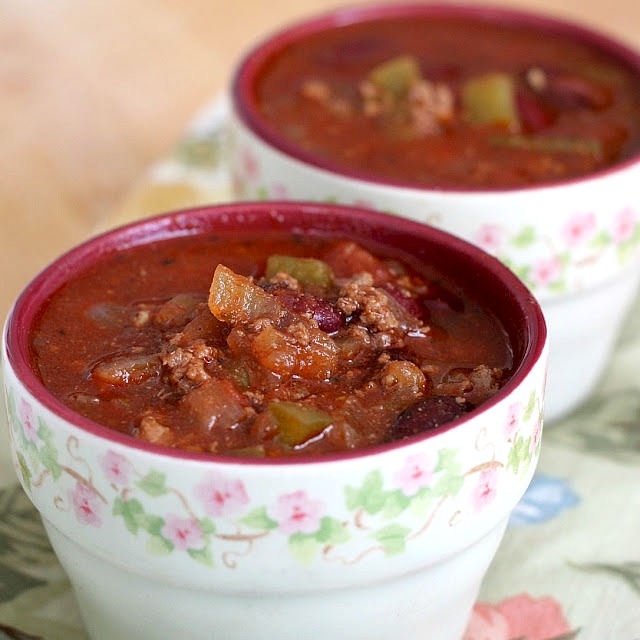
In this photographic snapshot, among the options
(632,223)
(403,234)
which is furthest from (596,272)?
(403,234)

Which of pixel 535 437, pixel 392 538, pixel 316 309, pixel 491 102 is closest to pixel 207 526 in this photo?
pixel 392 538

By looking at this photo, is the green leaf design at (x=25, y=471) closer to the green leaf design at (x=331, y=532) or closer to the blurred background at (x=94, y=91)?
the green leaf design at (x=331, y=532)

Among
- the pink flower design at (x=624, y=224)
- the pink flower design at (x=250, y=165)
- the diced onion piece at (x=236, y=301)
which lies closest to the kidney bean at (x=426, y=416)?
the diced onion piece at (x=236, y=301)

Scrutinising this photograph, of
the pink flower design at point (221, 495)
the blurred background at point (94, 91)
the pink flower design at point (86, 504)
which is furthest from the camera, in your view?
the blurred background at point (94, 91)

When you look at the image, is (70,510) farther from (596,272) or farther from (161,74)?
(161,74)

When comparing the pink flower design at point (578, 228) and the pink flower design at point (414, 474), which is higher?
the pink flower design at point (414, 474)

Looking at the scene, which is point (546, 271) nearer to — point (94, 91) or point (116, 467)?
point (116, 467)
